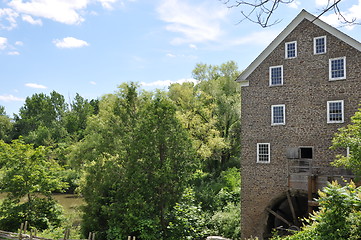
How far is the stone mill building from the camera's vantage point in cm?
1806

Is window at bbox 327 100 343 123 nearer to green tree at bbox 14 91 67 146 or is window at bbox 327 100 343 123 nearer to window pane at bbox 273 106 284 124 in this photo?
window pane at bbox 273 106 284 124

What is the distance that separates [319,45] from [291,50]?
1552 millimetres

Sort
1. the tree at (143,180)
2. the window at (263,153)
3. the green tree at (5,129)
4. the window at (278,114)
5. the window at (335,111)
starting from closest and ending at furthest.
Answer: the tree at (143,180) < the window at (335,111) < the window at (278,114) < the window at (263,153) < the green tree at (5,129)

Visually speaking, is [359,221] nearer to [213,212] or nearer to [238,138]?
[213,212]

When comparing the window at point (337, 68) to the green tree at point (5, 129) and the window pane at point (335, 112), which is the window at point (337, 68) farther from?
the green tree at point (5, 129)

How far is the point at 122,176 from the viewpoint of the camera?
19.1 meters

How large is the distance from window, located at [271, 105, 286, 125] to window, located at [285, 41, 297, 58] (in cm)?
303

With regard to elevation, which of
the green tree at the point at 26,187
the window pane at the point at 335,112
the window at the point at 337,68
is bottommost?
the green tree at the point at 26,187

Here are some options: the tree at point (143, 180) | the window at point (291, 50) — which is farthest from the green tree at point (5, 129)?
the window at point (291, 50)

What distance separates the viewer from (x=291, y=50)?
19688 mm

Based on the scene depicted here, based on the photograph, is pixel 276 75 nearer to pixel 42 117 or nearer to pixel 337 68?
pixel 337 68

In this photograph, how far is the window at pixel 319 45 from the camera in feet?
61.4

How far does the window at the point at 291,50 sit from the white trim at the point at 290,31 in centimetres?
55

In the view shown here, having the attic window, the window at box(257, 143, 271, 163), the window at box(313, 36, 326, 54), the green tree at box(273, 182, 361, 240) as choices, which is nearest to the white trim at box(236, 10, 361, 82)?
the window at box(313, 36, 326, 54)
